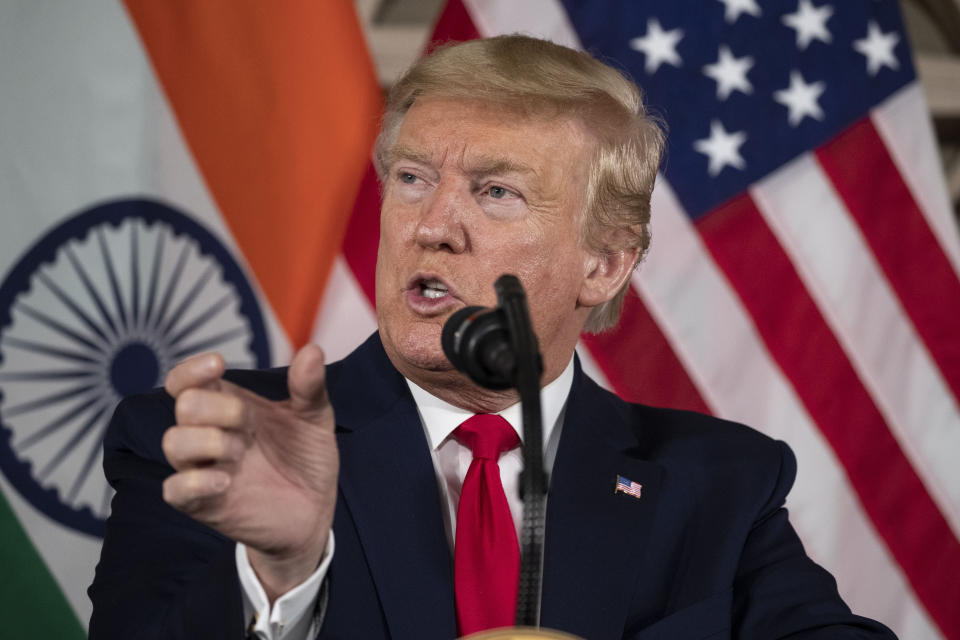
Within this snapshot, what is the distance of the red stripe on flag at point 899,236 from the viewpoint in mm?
2824

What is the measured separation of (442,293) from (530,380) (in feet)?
2.21

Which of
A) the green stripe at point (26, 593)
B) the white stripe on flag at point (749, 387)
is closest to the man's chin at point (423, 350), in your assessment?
the green stripe at point (26, 593)

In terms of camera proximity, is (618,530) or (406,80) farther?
(406,80)

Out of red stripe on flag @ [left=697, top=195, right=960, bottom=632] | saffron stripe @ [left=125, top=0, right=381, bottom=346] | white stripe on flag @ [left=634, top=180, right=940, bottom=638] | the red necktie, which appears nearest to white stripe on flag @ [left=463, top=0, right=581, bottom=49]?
saffron stripe @ [left=125, top=0, right=381, bottom=346]

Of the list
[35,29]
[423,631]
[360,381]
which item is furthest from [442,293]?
[35,29]

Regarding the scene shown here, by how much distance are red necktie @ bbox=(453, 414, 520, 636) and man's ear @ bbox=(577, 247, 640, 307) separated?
399mm

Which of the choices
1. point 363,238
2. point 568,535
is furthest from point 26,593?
Result: point 568,535

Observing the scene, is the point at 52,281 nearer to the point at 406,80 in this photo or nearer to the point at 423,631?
the point at 406,80

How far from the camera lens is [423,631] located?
1.40 metres

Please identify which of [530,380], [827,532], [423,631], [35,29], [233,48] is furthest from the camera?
[827,532]

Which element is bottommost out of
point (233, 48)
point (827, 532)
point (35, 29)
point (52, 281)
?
point (827, 532)

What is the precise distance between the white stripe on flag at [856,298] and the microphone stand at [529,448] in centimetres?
199

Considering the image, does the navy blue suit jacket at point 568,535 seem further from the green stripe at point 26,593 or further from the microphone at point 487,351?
the green stripe at point 26,593

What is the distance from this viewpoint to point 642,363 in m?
2.73
